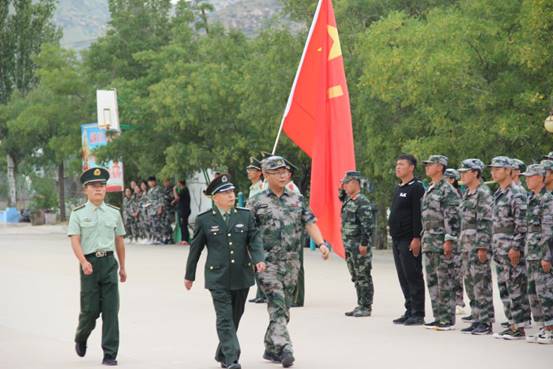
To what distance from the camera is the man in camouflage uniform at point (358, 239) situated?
15.5m

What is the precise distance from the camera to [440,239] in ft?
46.3

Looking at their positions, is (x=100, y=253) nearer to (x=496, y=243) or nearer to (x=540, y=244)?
(x=496, y=243)

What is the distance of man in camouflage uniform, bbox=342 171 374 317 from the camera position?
15469mm

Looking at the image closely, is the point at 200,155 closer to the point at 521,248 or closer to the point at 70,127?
the point at 70,127

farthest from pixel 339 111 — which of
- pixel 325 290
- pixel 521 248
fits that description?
pixel 521 248

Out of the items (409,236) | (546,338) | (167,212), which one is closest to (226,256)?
(546,338)

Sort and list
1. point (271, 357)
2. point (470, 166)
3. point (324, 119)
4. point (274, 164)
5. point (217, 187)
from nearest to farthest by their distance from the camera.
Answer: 1. point (217, 187)
2. point (271, 357)
3. point (274, 164)
4. point (470, 166)
5. point (324, 119)

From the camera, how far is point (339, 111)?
17594 millimetres

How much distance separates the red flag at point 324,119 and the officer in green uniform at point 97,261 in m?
5.00

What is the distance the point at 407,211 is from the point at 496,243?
2.01 meters

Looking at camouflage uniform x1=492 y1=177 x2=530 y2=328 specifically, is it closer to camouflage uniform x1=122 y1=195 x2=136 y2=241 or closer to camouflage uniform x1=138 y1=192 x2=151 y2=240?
camouflage uniform x1=138 y1=192 x2=151 y2=240

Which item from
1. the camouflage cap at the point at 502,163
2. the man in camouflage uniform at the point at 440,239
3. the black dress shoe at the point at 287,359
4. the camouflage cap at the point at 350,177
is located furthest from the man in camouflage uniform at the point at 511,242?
the camouflage cap at the point at 350,177

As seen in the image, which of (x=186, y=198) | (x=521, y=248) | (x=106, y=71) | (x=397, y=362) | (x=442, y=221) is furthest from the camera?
(x=106, y=71)

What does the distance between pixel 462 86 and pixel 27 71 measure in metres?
50.1
